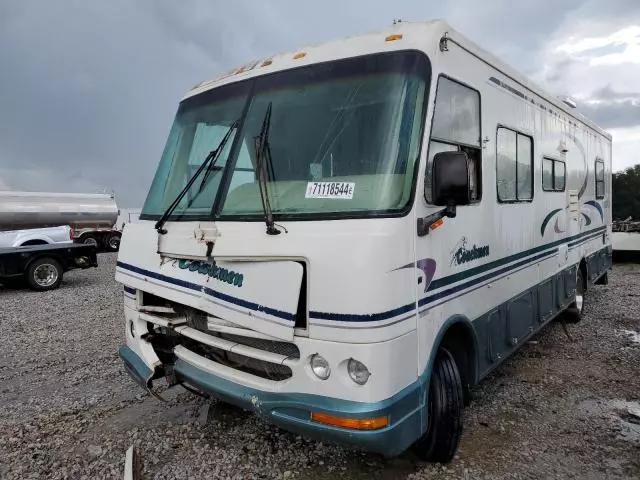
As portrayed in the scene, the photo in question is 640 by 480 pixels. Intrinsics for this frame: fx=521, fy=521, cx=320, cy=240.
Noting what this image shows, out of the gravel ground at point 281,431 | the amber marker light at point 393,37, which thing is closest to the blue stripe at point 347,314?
the gravel ground at point 281,431

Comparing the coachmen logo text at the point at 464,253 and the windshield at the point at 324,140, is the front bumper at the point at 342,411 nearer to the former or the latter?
the coachmen logo text at the point at 464,253

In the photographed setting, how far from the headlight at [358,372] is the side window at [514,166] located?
2.24m

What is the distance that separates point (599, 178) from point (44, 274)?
11.5 meters

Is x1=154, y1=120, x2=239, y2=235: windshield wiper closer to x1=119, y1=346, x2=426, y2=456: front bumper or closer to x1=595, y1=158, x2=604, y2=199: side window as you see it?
x1=119, y1=346, x2=426, y2=456: front bumper

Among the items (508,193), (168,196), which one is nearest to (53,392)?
(168,196)

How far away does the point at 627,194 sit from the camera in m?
51.3

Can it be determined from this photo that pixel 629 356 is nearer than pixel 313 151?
No

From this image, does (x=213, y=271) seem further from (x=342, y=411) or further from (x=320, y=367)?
(x=342, y=411)

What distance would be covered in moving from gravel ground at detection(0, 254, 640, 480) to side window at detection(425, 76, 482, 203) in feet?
6.19

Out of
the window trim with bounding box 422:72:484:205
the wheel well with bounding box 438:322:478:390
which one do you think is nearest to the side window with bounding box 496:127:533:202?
the window trim with bounding box 422:72:484:205

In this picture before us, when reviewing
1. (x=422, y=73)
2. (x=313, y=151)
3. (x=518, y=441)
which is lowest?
(x=518, y=441)

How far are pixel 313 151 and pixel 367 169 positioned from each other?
16.9 inches

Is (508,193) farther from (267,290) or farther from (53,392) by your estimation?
(53,392)

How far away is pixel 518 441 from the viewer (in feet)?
12.9
